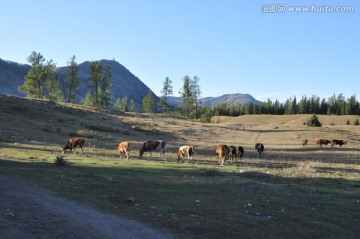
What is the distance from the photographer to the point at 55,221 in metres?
11.1

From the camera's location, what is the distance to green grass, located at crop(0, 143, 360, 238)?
475 inches

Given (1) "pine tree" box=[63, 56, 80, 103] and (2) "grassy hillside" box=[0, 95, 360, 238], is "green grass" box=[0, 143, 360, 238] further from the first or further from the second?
(1) "pine tree" box=[63, 56, 80, 103]

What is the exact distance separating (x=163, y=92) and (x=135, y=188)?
415ft

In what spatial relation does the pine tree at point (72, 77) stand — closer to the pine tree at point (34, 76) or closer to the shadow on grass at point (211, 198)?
the pine tree at point (34, 76)

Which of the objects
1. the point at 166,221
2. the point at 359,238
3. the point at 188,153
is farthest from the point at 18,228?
the point at 188,153

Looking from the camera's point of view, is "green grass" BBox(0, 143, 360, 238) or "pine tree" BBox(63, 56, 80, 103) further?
"pine tree" BBox(63, 56, 80, 103)

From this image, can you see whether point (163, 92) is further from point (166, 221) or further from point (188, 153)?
point (166, 221)

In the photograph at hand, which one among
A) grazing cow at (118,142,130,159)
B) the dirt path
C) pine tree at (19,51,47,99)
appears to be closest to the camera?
the dirt path

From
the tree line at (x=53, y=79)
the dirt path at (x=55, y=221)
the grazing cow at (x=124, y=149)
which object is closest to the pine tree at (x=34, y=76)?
the tree line at (x=53, y=79)

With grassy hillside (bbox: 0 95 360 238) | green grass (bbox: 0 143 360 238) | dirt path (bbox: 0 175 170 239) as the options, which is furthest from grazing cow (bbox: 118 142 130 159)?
dirt path (bbox: 0 175 170 239)

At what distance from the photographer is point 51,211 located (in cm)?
1211

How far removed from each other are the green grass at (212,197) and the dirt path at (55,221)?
0.79 meters

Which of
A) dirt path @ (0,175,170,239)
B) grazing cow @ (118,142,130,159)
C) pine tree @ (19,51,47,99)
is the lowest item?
dirt path @ (0,175,170,239)

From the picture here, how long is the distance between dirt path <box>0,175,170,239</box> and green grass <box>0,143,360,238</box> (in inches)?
31.0
